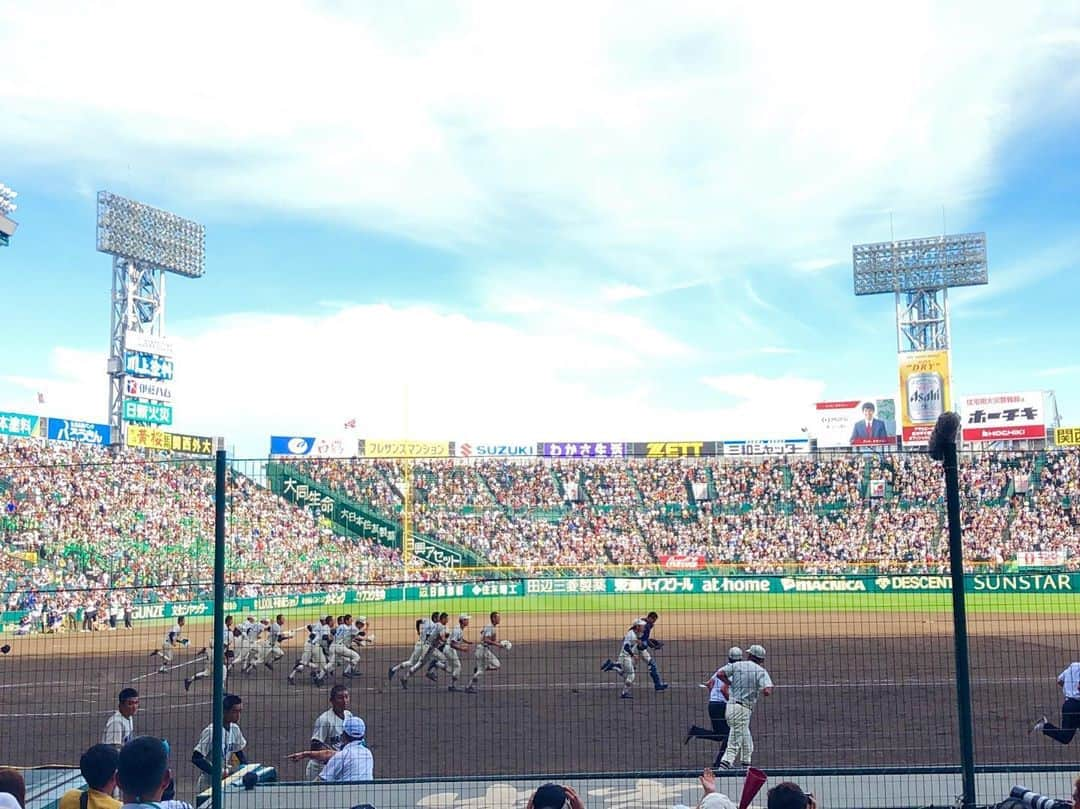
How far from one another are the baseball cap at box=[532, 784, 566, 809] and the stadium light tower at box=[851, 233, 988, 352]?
58.7m

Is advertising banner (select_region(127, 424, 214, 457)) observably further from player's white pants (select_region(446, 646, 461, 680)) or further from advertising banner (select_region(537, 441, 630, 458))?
player's white pants (select_region(446, 646, 461, 680))

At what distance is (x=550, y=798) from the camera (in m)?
4.48

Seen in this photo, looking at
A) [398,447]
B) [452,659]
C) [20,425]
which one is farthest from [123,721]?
[398,447]

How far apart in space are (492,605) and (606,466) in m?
13.3

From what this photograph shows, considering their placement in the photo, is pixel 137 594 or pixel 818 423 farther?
pixel 818 423

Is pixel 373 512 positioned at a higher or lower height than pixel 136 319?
lower

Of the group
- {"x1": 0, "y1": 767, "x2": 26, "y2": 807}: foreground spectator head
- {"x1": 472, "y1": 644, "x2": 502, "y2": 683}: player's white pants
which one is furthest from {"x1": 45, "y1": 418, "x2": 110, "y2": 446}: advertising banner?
{"x1": 0, "y1": 767, "x2": 26, "y2": 807}: foreground spectator head

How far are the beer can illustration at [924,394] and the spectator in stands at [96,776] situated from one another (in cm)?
5572

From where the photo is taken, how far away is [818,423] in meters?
58.1

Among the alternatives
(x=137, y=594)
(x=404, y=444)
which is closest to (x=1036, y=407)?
(x=404, y=444)

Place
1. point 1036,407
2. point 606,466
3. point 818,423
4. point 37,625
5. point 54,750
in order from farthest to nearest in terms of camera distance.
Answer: point 818,423, point 1036,407, point 606,466, point 37,625, point 54,750

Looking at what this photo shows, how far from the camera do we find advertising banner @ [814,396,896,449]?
57250mm

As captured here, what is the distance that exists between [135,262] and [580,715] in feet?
141

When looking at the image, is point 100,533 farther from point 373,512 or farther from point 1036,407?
point 1036,407
